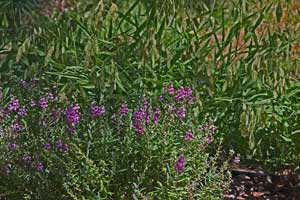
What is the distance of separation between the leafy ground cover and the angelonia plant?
0.04 feet

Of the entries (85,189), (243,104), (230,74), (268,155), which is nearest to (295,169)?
(268,155)

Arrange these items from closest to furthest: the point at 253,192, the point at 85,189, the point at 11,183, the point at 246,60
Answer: the point at 85,189
the point at 11,183
the point at 246,60
the point at 253,192

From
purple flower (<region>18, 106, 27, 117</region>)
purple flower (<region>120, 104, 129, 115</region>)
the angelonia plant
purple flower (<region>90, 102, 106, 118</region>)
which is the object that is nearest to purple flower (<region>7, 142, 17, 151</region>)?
the angelonia plant

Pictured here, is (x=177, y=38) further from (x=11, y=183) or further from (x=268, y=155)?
(x=11, y=183)

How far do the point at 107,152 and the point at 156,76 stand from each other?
69cm

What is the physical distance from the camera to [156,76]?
383cm

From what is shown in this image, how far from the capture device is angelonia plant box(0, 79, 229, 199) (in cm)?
A: 318

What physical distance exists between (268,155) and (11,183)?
4.50ft

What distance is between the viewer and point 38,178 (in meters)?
3.34

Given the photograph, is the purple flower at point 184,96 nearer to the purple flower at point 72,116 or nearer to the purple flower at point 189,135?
the purple flower at point 189,135

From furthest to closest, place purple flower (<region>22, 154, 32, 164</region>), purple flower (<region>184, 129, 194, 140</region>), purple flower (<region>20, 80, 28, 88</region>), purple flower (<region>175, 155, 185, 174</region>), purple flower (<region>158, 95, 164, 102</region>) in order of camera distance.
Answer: purple flower (<region>20, 80, 28, 88</region>)
purple flower (<region>158, 95, 164, 102</region>)
purple flower (<region>22, 154, 32, 164</region>)
purple flower (<region>184, 129, 194, 140</region>)
purple flower (<region>175, 155, 185, 174</region>)

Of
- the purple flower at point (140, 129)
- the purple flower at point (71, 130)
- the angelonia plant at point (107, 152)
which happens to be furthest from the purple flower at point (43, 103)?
the purple flower at point (140, 129)

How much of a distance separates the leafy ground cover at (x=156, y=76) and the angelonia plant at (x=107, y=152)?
11 mm

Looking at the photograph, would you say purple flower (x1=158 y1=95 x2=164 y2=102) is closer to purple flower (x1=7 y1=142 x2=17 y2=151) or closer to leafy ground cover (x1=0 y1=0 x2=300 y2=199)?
leafy ground cover (x1=0 y1=0 x2=300 y2=199)
